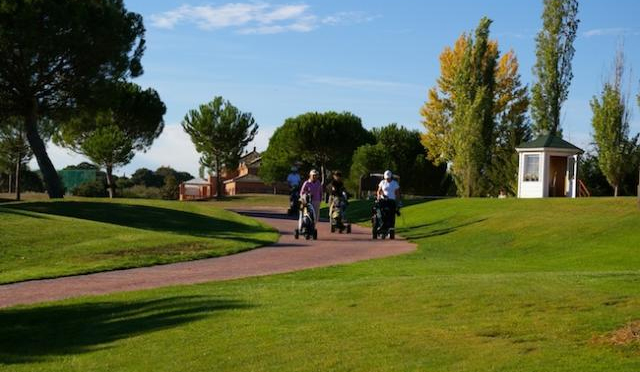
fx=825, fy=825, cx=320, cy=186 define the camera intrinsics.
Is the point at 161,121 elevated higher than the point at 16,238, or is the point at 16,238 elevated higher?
the point at 161,121

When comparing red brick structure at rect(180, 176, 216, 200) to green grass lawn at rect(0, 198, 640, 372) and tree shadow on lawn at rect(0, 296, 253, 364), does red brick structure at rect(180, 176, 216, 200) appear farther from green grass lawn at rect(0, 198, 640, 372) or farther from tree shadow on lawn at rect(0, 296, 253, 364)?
tree shadow on lawn at rect(0, 296, 253, 364)

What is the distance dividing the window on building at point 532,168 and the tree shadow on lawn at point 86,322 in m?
28.9

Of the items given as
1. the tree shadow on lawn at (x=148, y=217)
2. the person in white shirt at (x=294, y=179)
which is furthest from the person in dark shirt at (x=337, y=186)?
the person in white shirt at (x=294, y=179)

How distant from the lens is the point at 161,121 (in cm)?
7650

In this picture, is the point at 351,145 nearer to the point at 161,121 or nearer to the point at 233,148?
the point at 233,148

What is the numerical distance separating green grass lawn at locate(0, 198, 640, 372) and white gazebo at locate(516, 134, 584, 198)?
78.0ft

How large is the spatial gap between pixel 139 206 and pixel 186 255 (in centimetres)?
1639

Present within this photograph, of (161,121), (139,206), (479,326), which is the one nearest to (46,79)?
(139,206)

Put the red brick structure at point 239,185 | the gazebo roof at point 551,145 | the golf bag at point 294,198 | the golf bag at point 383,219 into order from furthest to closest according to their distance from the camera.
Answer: the red brick structure at point 239,185
the gazebo roof at point 551,145
the golf bag at point 294,198
the golf bag at point 383,219

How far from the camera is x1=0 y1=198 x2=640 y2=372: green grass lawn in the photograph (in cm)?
702

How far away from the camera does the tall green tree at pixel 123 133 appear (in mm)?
67188

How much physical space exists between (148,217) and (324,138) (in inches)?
2198

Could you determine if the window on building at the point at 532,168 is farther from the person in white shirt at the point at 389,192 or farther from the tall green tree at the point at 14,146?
the tall green tree at the point at 14,146

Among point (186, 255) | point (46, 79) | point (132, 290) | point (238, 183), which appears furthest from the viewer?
point (238, 183)
